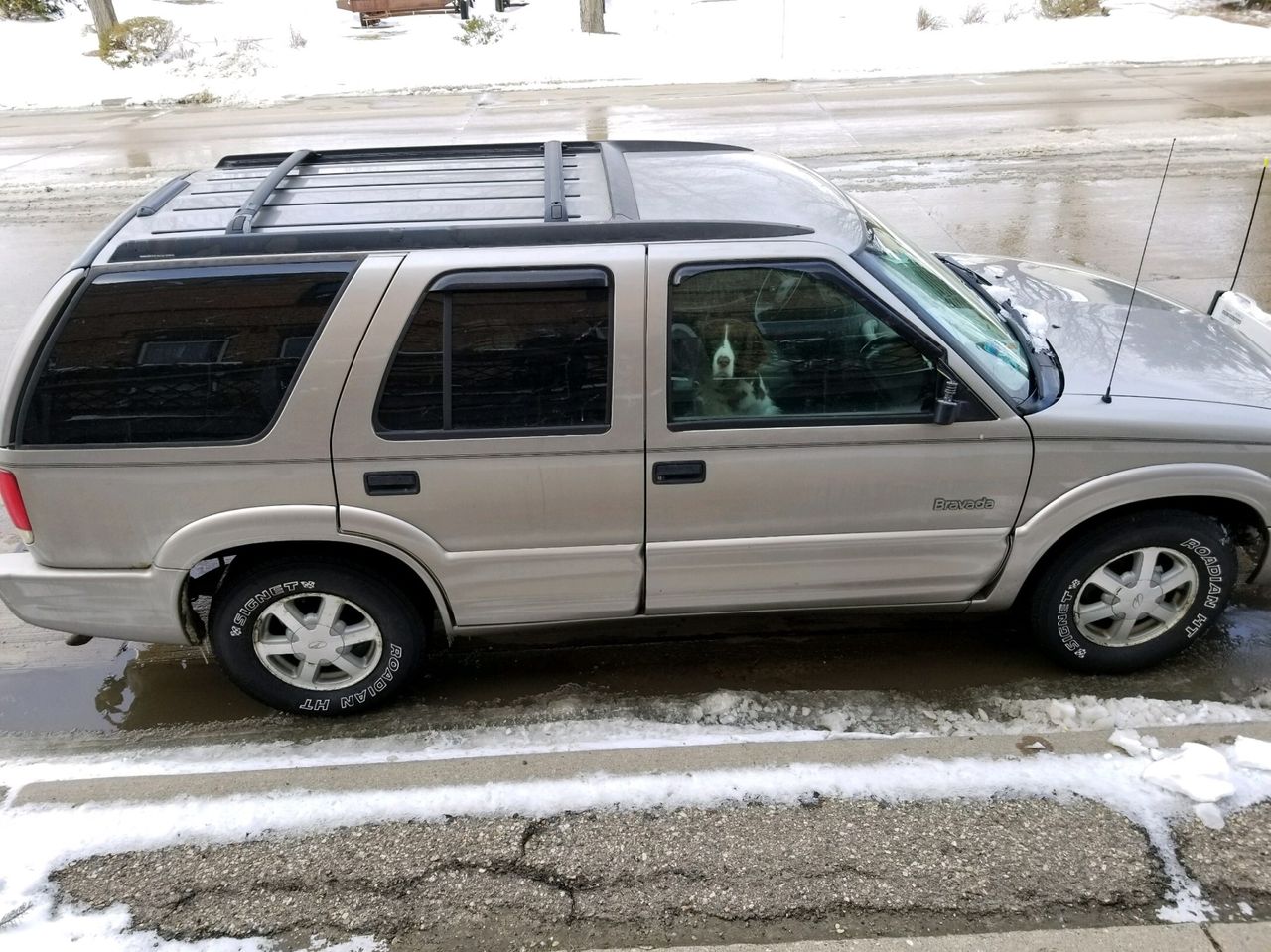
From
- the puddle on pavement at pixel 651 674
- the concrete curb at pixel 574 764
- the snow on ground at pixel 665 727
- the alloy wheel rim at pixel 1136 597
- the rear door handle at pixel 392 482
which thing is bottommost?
the puddle on pavement at pixel 651 674

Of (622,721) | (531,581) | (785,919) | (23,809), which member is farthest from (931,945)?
(23,809)

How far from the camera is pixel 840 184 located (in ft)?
34.9

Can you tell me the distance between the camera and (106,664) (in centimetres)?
427

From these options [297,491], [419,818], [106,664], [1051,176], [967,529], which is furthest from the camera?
[1051,176]

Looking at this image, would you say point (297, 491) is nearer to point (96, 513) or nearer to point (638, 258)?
point (96, 513)

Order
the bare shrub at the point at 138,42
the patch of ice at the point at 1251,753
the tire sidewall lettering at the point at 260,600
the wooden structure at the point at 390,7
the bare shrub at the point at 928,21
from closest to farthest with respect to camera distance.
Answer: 1. the patch of ice at the point at 1251,753
2. the tire sidewall lettering at the point at 260,600
3. the bare shrub at the point at 138,42
4. the bare shrub at the point at 928,21
5. the wooden structure at the point at 390,7

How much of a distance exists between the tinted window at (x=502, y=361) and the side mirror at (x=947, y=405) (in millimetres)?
1110

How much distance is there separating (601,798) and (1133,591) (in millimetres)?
2105

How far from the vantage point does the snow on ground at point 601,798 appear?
9.94 ft

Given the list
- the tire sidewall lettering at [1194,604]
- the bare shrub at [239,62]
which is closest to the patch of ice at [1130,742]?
the tire sidewall lettering at [1194,604]

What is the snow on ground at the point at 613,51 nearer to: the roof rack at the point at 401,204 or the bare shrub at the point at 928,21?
the bare shrub at the point at 928,21

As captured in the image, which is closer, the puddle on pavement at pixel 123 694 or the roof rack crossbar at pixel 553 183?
the roof rack crossbar at pixel 553 183

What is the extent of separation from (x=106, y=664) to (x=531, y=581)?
81.7 inches

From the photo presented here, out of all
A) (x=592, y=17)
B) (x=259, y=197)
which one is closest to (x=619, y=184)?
(x=259, y=197)
